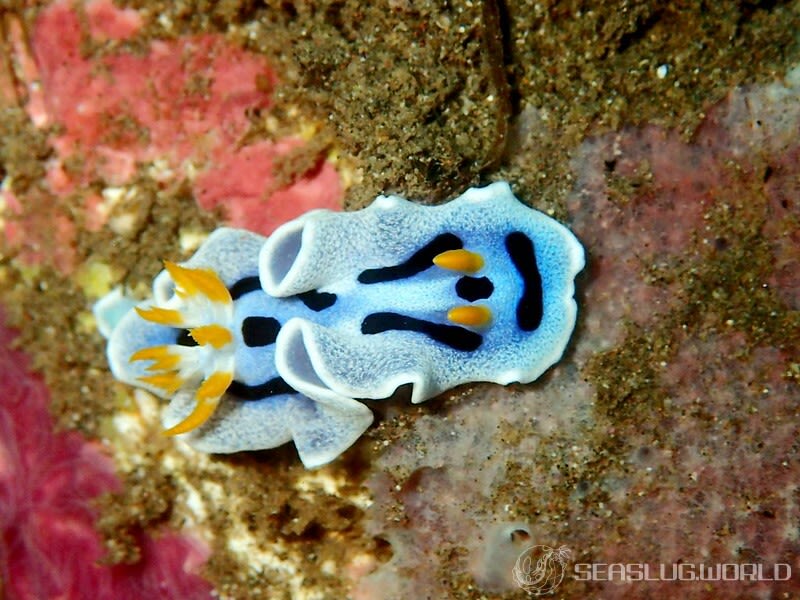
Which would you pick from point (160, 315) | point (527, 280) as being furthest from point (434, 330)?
point (160, 315)

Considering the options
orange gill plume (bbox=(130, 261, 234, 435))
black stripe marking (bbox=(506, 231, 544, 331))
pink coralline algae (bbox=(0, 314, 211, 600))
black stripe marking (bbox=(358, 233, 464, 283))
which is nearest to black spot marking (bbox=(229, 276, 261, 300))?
orange gill plume (bbox=(130, 261, 234, 435))

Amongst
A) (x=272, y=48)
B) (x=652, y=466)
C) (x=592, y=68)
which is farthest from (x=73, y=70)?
(x=652, y=466)

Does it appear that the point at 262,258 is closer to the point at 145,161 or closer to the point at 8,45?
the point at 145,161

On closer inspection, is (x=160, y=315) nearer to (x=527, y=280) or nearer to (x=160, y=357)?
(x=160, y=357)

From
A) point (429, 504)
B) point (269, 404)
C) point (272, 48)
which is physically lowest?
point (429, 504)

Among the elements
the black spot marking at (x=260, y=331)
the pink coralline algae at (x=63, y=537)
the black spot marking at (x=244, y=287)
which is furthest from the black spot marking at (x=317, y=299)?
the pink coralline algae at (x=63, y=537)

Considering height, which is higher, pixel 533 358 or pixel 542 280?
pixel 542 280

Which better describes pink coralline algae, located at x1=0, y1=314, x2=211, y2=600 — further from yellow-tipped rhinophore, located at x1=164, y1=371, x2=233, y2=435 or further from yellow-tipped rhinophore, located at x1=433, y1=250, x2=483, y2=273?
yellow-tipped rhinophore, located at x1=433, y1=250, x2=483, y2=273
